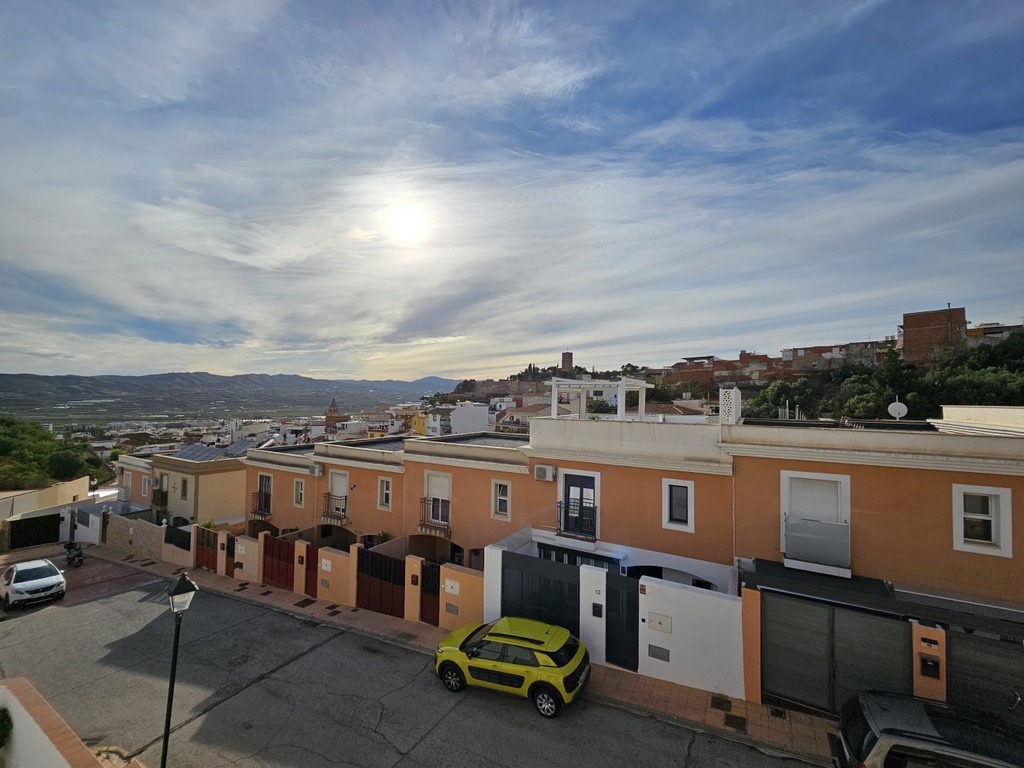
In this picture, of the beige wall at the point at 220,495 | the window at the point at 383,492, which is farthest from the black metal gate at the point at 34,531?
the window at the point at 383,492

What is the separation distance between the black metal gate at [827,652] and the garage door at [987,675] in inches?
22.2

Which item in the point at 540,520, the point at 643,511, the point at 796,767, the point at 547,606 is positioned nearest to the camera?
the point at 796,767

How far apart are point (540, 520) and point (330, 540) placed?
32.1ft

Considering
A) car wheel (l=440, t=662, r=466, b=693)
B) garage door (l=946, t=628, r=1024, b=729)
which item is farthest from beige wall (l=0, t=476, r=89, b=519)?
garage door (l=946, t=628, r=1024, b=729)

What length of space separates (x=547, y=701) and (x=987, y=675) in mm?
6685

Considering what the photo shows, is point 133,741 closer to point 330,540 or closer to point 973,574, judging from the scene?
point 330,540

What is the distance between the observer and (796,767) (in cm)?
709

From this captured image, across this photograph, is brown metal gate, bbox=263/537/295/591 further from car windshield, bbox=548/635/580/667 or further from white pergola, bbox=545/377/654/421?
car windshield, bbox=548/635/580/667

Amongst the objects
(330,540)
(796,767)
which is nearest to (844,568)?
(796,767)

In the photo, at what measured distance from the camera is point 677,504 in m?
11.8

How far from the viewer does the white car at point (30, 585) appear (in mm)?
14070

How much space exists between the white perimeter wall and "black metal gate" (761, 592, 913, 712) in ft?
1.78

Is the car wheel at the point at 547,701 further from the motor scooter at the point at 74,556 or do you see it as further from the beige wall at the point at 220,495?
the beige wall at the point at 220,495

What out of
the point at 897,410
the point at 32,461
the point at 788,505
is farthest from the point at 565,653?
the point at 32,461
